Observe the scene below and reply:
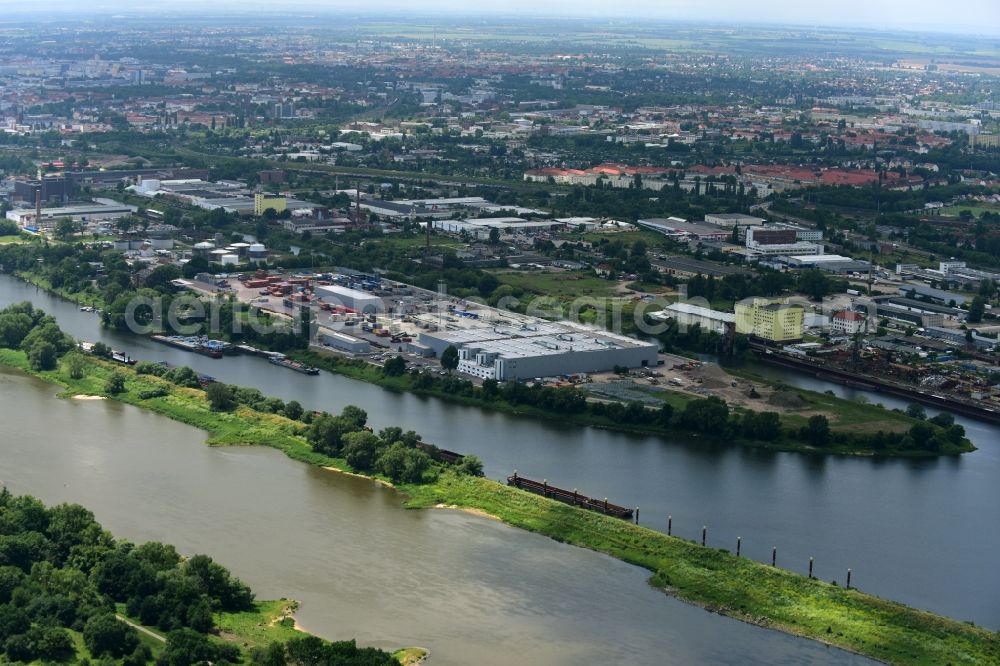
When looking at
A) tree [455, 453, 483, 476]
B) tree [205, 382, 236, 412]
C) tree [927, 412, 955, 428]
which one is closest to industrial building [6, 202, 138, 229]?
tree [205, 382, 236, 412]

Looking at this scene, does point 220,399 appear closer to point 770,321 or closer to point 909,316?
point 770,321

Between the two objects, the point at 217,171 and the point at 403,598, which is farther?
the point at 217,171

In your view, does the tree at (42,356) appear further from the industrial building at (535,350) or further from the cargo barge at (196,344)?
the industrial building at (535,350)

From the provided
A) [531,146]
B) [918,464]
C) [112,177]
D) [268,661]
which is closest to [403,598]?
[268,661]

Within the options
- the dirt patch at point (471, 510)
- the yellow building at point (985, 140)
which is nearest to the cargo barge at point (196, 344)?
the dirt patch at point (471, 510)

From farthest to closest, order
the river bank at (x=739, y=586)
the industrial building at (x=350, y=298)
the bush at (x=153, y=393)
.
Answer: the industrial building at (x=350, y=298) < the bush at (x=153, y=393) < the river bank at (x=739, y=586)

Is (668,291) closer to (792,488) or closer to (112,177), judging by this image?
(792,488)

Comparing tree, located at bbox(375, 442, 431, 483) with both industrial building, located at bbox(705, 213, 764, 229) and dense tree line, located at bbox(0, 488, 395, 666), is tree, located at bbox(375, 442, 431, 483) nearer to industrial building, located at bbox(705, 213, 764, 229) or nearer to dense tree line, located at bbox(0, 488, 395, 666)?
dense tree line, located at bbox(0, 488, 395, 666)
